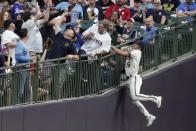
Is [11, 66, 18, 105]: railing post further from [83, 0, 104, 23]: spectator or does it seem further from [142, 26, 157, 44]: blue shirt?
[83, 0, 104, 23]: spectator

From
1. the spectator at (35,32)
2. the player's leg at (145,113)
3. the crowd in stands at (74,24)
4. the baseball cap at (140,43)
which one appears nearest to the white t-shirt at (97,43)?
the crowd in stands at (74,24)

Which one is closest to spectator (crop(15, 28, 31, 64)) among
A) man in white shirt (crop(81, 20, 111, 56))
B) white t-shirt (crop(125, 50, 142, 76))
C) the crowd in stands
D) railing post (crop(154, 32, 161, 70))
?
the crowd in stands

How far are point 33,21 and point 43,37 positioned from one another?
62cm

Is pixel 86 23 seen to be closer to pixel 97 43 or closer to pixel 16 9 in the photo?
pixel 16 9


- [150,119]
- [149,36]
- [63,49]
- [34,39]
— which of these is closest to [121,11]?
[149,36]

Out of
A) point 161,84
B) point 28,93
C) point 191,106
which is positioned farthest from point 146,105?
point 28,93

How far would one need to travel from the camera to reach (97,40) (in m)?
19.8

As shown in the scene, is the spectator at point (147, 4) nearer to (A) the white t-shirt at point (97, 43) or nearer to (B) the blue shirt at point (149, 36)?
(B) the blue shirt at point (149, 36)

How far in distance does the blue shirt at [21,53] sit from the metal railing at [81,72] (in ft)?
0.83

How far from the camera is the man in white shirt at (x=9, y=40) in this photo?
57.6 feet

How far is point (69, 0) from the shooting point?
73.9 ft

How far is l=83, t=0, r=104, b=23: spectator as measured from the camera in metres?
22.7

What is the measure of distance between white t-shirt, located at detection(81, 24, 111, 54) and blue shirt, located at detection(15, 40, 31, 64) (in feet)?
7.44

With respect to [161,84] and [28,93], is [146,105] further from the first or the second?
[28,93]
